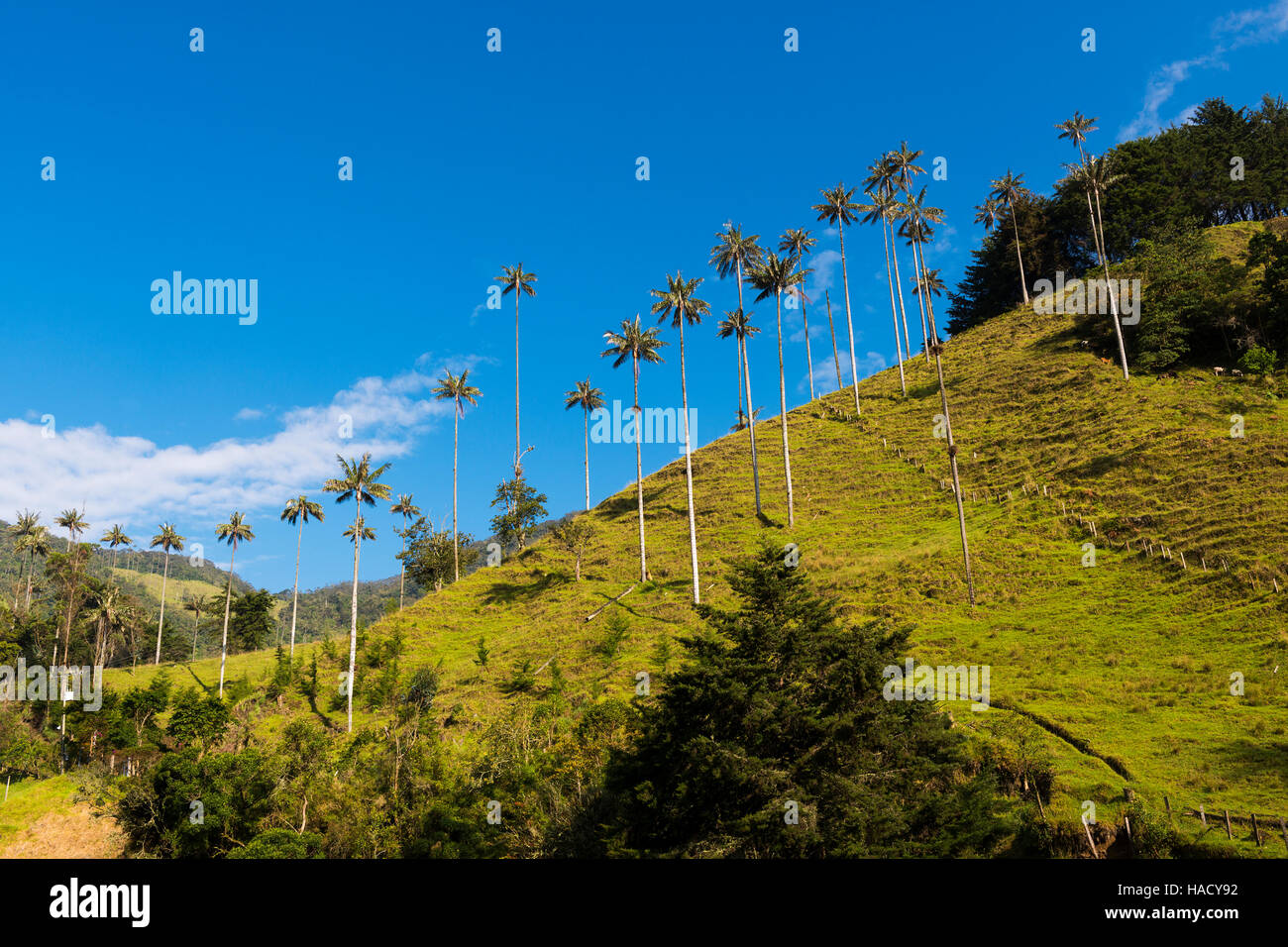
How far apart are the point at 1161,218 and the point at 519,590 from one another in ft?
Answer: 343

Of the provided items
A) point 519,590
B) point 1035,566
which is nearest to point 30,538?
point 519,590

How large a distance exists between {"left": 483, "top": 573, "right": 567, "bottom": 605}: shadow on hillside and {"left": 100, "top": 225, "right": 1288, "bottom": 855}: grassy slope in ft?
1.12

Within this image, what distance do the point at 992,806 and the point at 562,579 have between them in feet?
183

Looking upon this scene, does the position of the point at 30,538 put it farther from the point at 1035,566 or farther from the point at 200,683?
the point at 1035,566

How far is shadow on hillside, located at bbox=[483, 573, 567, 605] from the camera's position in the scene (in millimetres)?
75938

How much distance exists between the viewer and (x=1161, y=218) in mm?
102875

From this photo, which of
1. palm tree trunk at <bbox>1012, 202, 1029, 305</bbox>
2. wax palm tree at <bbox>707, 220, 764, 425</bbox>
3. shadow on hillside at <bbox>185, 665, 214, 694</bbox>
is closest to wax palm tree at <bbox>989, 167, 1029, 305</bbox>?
palm tree trunk at <bbox>1012, 202, 1029, 305</bbox>

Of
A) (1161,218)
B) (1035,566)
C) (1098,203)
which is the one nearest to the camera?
(1035,566)

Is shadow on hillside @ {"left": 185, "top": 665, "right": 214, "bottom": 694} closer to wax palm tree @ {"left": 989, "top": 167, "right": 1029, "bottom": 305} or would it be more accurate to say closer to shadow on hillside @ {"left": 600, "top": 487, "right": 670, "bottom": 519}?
shadow on hillside @ {"left": 600, "top": 487, "right": 670, "bottom": 519}

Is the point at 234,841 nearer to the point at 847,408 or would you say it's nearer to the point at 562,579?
the point at 562,579

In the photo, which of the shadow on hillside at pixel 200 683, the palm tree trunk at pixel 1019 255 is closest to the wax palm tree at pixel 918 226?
the palm tree trunk at pixel 1019 255

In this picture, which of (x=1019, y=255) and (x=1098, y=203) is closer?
(x=1098, y=203)

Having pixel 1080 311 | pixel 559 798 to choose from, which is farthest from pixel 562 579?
pixel 1080 311

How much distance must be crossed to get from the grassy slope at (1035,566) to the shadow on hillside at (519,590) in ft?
1.12
